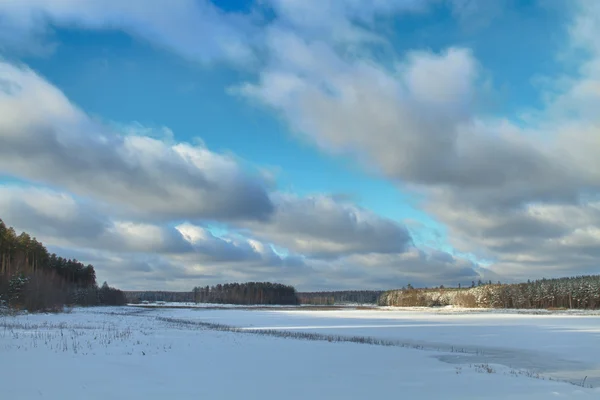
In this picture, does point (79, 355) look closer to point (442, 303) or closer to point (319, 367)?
point (319, 367)

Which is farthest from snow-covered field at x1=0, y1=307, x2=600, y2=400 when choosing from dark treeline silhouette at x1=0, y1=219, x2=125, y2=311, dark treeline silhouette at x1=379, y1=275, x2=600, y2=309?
dark treeline silhouette at x1=379, y1=275, x2=600, y2=309

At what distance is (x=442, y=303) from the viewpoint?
174625 mm

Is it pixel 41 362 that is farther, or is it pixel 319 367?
pixel 319 367

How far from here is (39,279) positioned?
77250 millimetres

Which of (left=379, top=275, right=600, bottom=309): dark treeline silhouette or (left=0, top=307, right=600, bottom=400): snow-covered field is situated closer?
(left=0, top=307, right=600, bottom=400): snow-covered field

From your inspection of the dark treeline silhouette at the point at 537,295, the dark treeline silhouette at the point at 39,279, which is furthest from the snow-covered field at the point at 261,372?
the dark treeline silhouette at the point at 537,295

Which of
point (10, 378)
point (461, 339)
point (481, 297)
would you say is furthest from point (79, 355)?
point (481, 297)

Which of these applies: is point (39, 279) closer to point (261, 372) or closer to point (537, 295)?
point (261, 372)

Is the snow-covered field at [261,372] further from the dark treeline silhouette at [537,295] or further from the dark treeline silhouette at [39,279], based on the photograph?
the dark treeline silhouette at [537,295]

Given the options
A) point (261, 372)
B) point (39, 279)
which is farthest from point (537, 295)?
point (261, 372)

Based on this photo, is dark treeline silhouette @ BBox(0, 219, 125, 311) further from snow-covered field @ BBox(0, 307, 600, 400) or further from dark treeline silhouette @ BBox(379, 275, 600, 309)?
dark treeline silhouette @ BBox(379, 275, 600, 309)

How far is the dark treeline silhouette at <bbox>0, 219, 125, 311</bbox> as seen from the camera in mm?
67062

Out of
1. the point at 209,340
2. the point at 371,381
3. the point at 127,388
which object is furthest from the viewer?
the point at 209,340

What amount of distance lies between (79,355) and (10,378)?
4530mm
